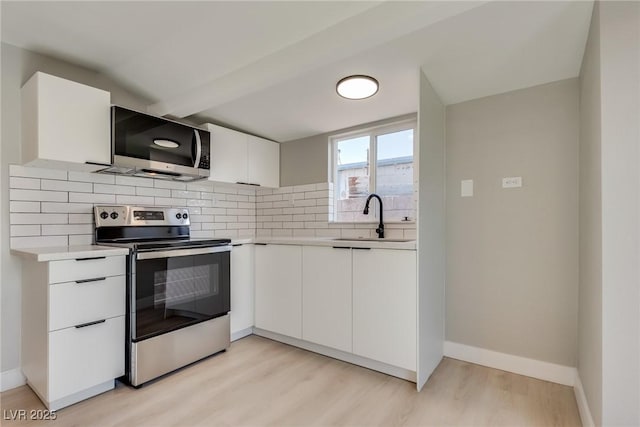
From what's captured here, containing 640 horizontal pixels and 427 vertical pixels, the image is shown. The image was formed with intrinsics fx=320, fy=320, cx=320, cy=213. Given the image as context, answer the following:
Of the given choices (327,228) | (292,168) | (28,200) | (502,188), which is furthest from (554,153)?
(28,200)

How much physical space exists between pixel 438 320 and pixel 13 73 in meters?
3.31

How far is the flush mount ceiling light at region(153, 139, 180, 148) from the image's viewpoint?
2.38m

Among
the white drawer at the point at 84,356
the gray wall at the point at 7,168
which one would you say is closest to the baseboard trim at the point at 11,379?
the gray wall at the point at 7,168

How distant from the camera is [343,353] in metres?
2.39

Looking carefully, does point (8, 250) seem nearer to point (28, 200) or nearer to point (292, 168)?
point (28, 200)

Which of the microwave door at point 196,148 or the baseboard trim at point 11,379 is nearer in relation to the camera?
the baseboard trim at point 11,379

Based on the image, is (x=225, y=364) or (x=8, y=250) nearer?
(x=8, y=250)

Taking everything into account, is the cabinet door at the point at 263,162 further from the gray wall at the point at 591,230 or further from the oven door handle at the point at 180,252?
the gray wall at the point at 591,230

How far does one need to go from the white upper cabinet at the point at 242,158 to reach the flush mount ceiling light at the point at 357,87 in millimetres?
1270

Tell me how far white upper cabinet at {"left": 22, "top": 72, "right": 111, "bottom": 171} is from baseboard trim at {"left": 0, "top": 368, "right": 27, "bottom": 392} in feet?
4.28

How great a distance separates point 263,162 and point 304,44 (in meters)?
1.68

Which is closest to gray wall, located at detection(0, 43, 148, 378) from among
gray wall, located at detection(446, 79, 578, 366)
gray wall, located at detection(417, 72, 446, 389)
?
gray wall, located at detection(417, 72, 446, 389)

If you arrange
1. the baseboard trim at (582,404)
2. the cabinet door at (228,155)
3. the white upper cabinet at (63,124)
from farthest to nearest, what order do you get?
the cabinet door at (228,155), the white upper cabinet at (63,124), the baseboard trim at (582,404)

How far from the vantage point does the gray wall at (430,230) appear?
6.57 feet
